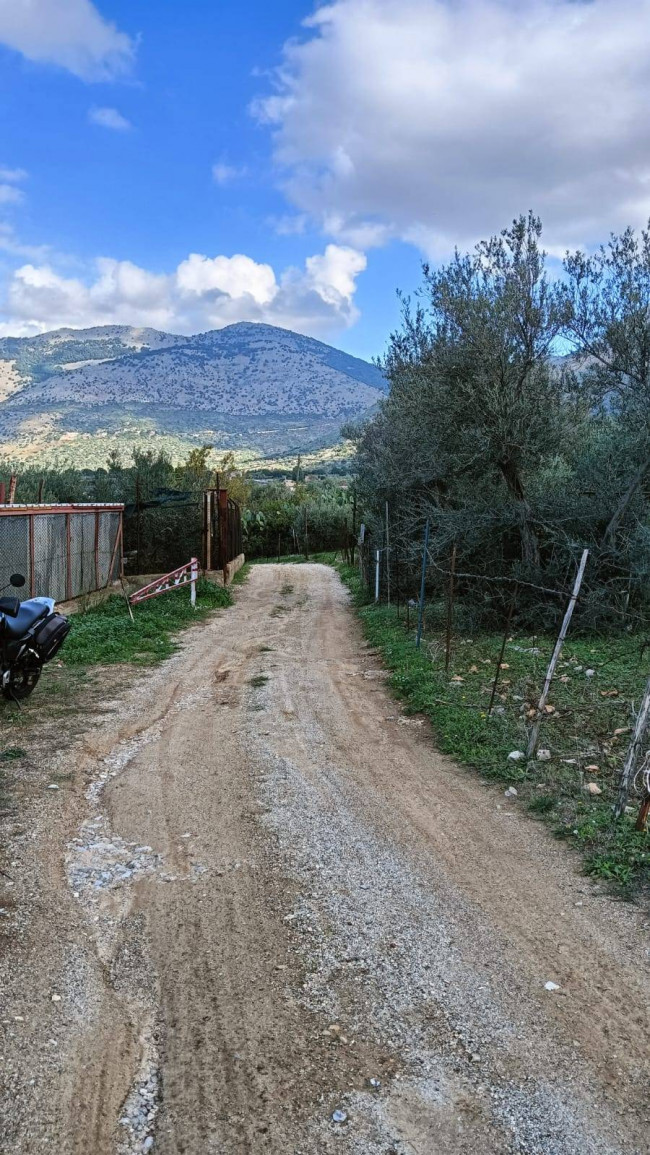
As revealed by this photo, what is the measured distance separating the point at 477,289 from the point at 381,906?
13.2 meters

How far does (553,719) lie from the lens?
25.9 feet

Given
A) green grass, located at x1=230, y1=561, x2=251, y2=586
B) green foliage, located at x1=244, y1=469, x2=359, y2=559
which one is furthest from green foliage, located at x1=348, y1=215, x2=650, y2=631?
green foliage, located at x1=244, y1=469, x2=359, y2=559

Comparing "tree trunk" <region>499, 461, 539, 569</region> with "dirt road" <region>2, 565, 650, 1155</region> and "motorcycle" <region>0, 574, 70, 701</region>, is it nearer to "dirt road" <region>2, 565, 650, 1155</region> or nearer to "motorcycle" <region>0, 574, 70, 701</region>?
"dirt road" <region>2, 565, 650, 1155</region>

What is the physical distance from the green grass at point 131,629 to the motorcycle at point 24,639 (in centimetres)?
237

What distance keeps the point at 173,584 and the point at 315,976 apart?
15332 millimetres

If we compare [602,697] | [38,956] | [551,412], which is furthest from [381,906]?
[551,412]

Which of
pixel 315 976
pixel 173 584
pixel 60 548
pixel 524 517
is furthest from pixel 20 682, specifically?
pixel 173 584

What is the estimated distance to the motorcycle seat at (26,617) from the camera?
792 cm

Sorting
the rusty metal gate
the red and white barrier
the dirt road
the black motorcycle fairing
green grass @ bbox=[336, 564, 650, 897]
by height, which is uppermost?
the rusty metal gate

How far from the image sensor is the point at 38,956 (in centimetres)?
365

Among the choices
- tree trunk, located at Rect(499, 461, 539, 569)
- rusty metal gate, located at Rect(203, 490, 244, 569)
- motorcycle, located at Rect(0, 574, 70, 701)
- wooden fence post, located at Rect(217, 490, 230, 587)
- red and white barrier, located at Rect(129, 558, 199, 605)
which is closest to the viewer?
motorcycle, located at Rect(0, 574, 70, 701)

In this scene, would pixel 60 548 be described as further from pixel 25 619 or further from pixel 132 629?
pixel 25 619

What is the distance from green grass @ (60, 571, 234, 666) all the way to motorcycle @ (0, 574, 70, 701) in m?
2.37

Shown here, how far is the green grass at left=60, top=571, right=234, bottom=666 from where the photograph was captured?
11555 mm
